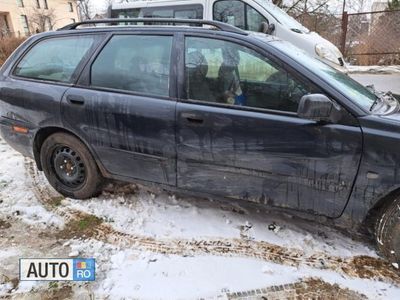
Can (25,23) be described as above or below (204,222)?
above

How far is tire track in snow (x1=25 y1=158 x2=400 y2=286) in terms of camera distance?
2748mm

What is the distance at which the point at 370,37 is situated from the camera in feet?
40.3

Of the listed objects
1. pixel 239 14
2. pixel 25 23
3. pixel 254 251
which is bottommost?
pixel 254 251

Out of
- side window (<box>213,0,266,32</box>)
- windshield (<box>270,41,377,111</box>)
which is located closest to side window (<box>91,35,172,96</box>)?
windshield (<box>270,41,377,111</box>)

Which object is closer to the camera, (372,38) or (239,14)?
(239,14)

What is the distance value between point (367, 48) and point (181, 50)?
11352mm

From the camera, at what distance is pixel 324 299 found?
2.49 m

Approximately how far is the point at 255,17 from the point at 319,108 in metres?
5.47

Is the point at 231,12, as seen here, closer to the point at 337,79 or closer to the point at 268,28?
the point at 268,28

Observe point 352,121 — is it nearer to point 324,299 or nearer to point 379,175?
point 379,175

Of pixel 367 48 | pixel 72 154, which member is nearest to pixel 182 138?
pixel 72 154

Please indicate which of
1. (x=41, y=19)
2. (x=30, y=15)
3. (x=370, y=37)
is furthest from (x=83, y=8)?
(x=370, y=37)

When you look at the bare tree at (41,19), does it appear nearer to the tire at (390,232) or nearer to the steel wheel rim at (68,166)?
the steel wheel rim at (68,166)

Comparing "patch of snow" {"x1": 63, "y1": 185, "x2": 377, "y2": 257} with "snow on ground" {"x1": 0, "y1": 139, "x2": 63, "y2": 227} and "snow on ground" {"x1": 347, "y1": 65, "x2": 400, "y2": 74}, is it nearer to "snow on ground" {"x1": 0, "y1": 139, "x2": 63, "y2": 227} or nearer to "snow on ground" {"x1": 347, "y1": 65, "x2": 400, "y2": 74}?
"snow on ground" {"x1": 0, "y1": 139, "x2": 63, "y2": 227}
